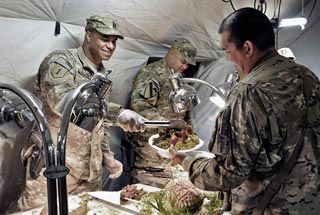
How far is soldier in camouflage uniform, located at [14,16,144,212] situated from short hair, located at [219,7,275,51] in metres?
0.61

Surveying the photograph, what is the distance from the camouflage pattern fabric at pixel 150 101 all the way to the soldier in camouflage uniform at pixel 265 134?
184cm

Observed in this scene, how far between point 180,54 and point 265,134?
79.2 inches

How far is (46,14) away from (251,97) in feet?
5.70

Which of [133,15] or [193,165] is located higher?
[133,15]

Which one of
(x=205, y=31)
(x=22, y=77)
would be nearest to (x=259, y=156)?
(x=22, y=77)

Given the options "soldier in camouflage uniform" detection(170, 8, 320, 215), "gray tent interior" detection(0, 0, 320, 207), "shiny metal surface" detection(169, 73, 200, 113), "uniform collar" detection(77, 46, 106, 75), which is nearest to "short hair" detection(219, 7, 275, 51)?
"soldier in camouflage uniform" detection(170, 8, 320, 215)

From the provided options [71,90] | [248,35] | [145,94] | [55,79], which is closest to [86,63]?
[55,79]

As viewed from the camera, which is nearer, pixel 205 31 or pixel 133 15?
pixel 133 15

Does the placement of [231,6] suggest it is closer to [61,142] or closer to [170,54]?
[170,54]

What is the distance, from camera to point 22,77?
2.53m

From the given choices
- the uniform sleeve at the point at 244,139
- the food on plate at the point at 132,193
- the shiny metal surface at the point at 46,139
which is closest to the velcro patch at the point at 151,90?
the food on plate at the point at 132,193

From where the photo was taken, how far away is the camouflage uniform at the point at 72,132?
2115 millimetres

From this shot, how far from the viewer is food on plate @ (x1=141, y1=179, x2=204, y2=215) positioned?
1723mm

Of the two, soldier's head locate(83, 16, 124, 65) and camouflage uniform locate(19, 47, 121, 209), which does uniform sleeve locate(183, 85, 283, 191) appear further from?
soldier's head locate(83, 16, 124, 65)
